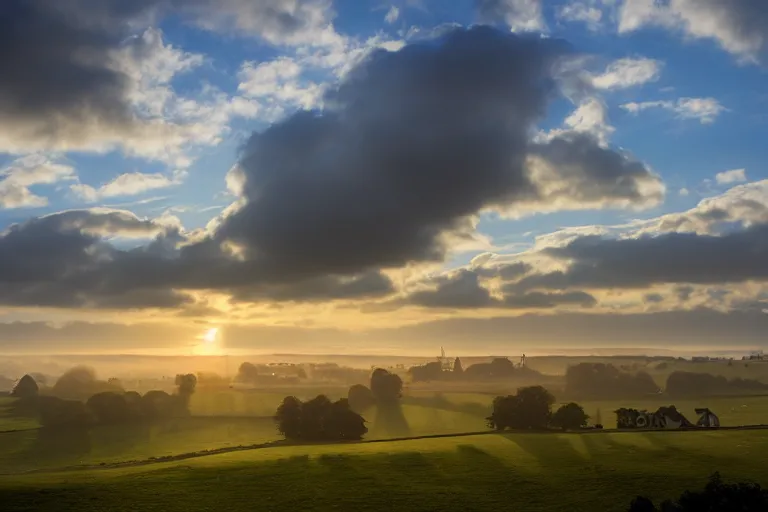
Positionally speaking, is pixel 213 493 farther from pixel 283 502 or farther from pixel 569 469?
pixel 569 469

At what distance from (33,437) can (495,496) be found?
11561cm

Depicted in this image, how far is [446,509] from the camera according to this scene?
7538cm

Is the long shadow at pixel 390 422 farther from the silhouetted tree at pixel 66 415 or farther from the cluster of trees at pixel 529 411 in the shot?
the silhouetted tree at pixel 66 415

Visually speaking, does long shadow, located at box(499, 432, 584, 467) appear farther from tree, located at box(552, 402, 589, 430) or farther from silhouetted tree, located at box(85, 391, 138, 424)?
silhouetted tree, located at box(85, 391, 138, 424)

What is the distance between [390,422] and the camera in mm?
171375

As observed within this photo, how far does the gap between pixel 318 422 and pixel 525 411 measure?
139ft

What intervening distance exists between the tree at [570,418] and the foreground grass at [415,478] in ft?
80.6

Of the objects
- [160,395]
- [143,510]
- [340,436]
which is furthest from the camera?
[160,395]

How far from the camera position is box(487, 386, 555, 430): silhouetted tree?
134500mm

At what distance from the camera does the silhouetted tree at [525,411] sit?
441ft

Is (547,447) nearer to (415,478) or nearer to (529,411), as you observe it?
(415,478)

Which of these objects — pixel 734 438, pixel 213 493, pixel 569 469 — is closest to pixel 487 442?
pixel 569 469

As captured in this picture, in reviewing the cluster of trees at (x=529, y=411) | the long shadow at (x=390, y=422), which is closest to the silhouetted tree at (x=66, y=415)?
the long shadow at (x=390, y=422)

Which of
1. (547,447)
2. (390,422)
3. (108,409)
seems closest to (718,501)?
(547,447)
